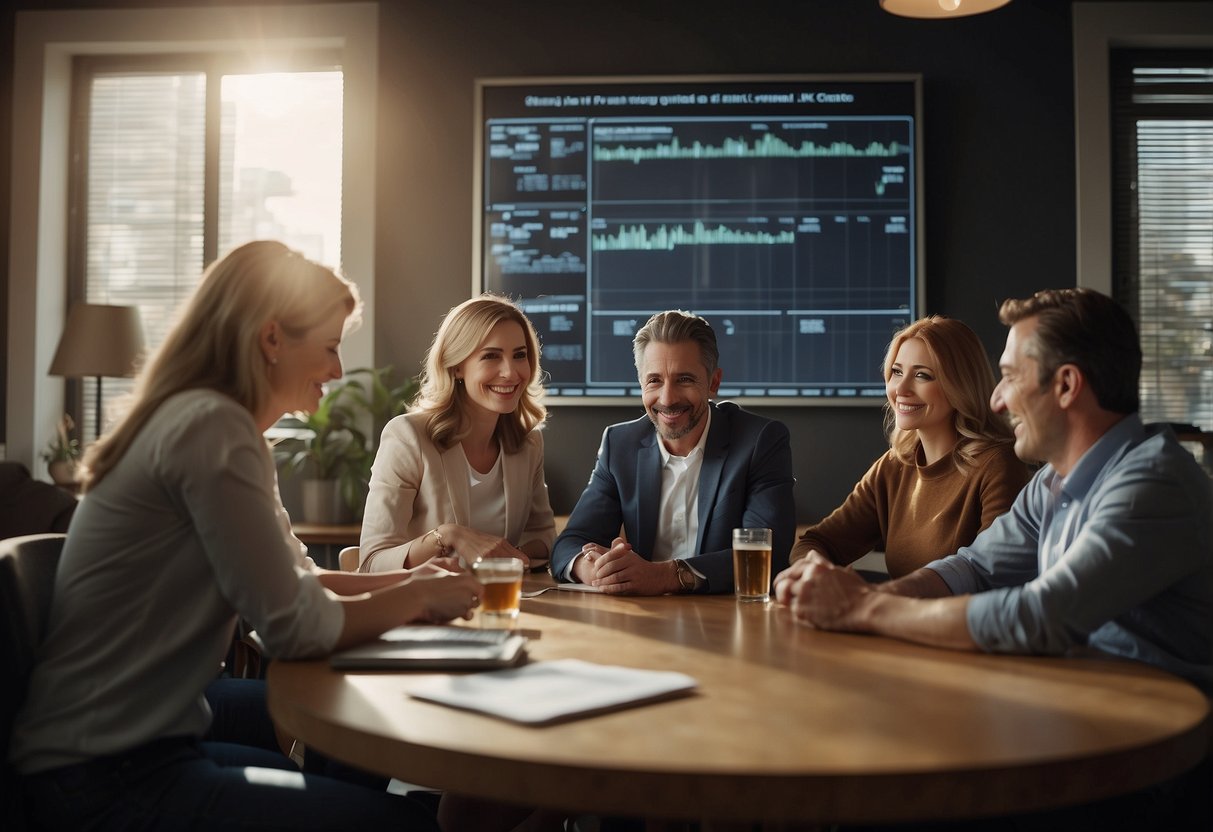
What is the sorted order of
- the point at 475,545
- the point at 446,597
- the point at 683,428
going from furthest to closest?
the point at 683,428 → the point at 475,545 → the point at 446,597

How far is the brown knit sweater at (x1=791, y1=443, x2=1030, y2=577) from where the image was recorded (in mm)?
2215

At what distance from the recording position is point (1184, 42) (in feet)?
13.3

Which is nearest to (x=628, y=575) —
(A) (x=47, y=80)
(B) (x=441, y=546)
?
(B) (x=441, y=546)

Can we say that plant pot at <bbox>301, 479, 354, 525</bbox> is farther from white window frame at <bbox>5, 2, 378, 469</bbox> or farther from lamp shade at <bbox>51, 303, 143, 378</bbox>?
white window frame at <bbox>5, 2, 378, 469</bbox>

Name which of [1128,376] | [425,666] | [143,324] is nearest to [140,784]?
[425,666]

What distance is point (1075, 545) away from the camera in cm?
141

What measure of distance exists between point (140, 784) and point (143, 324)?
339 cm

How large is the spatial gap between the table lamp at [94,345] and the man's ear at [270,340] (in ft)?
8.73

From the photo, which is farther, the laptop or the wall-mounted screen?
the wall-mounted screen

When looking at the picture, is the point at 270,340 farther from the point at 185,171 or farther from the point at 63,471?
the point at 185,171

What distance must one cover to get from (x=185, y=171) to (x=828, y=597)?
377 centimetres

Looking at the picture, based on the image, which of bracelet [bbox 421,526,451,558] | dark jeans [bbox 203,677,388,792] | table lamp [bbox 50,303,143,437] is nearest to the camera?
dark jeans [bbox 203,677,388,792]

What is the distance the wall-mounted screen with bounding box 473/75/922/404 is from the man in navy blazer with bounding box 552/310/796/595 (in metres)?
1.48

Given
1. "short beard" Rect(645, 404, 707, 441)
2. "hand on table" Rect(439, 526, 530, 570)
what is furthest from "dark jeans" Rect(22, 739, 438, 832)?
"short beard" Rect(645, 404, 707, 441)
